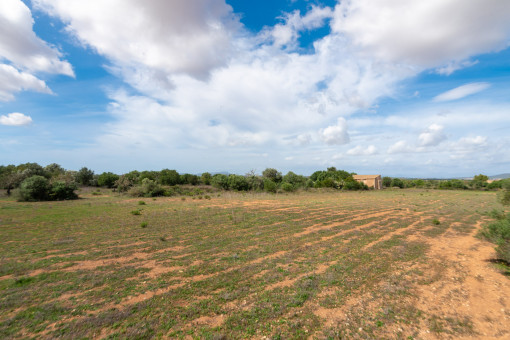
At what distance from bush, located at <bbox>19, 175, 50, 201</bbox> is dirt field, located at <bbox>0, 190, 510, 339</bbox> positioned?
22.1m

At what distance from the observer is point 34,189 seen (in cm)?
2706

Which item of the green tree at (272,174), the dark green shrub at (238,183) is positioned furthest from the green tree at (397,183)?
the dark green shrub at (238,183)

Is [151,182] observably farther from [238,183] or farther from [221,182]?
[238,183]

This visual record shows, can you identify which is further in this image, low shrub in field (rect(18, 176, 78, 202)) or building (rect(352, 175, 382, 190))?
building (rect(352, 175, 382, 190))

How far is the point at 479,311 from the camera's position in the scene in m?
5.22

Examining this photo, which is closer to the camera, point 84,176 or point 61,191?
point 61,191

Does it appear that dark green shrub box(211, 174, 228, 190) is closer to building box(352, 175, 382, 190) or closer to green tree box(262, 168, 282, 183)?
green tree box(262, 168, 282, 183)

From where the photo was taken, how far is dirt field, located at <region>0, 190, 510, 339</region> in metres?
4.41

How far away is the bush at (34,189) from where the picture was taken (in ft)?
87.6

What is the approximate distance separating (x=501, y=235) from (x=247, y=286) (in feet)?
33.3

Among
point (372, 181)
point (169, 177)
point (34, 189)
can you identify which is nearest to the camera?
point (34, 189)

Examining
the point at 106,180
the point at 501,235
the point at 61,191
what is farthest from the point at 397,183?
the point at 106,180

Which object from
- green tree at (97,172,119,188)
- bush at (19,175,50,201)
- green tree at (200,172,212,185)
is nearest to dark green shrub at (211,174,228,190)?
green tree at (200,172,212,185)

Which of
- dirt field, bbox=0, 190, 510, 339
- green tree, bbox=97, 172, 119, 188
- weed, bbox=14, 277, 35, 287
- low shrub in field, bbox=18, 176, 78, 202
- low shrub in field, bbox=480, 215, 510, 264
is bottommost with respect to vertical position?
dirt field, bbox=0, 190, 510, 339
